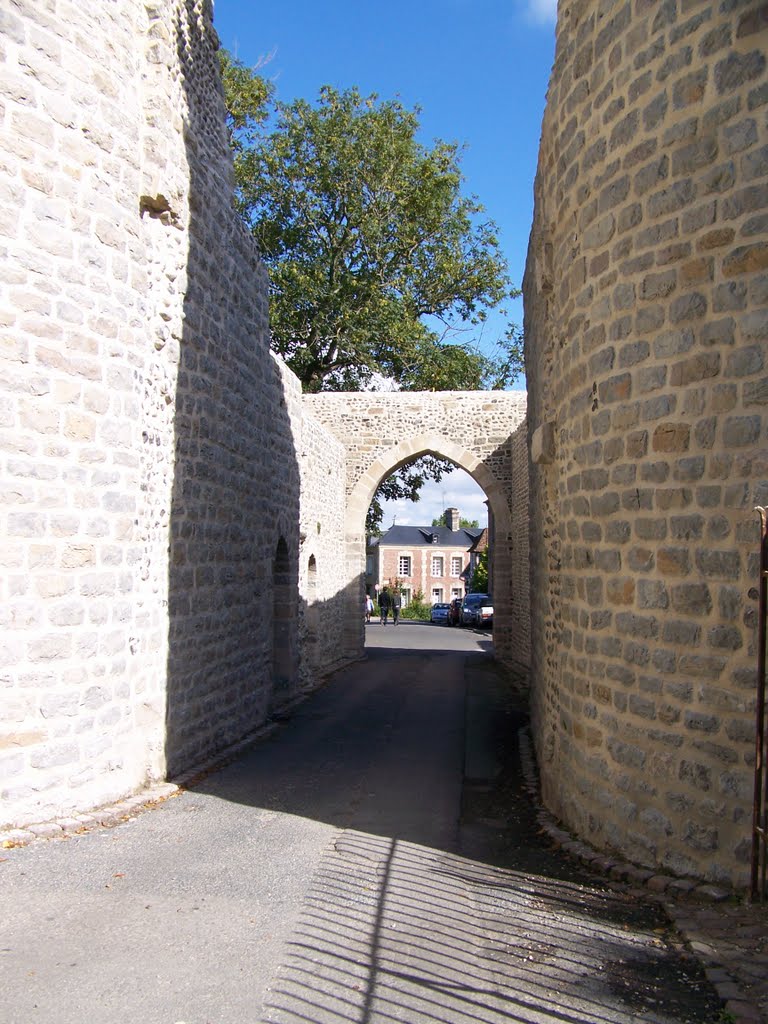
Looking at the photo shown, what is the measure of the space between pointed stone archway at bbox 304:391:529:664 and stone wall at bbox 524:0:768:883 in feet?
43.9

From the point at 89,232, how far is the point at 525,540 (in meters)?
12.3

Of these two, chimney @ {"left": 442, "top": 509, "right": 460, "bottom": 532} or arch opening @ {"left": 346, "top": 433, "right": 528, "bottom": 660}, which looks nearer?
arch opening @ {"left": 346, "top": 433, "right": 528, "bottom": 660}

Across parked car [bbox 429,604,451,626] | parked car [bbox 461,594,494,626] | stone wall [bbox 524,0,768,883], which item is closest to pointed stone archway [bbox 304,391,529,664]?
stone wall [bbox 524,0,768,883]

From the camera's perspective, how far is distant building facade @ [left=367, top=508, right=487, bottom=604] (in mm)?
62625

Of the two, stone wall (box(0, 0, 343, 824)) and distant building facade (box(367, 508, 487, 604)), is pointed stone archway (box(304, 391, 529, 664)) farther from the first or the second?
distant building facade (box(367, 508, 487, 604))

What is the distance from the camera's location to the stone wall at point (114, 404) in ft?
16.9

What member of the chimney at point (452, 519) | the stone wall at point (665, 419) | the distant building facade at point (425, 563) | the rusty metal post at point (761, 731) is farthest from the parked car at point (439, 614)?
the rusty metal post at point (761, 731)

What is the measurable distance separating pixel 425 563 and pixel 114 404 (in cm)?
5732

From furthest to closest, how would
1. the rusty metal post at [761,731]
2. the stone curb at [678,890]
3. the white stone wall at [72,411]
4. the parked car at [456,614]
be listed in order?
the parked car at [456,614] → the white stone wall at [72,411] → the rusty metal post at [761,731] → the stone curb at [678,890]

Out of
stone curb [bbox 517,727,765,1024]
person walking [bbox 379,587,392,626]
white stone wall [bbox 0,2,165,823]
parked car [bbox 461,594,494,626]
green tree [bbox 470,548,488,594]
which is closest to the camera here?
stone curb [bbox 517,727,765,1024]

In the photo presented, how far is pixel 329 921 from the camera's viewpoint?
3973 millimetres

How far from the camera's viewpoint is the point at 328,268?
24781mm

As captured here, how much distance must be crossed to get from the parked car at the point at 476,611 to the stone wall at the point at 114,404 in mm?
27114

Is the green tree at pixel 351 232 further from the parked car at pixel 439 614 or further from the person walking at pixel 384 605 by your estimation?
the parked car at pixel 439 614
